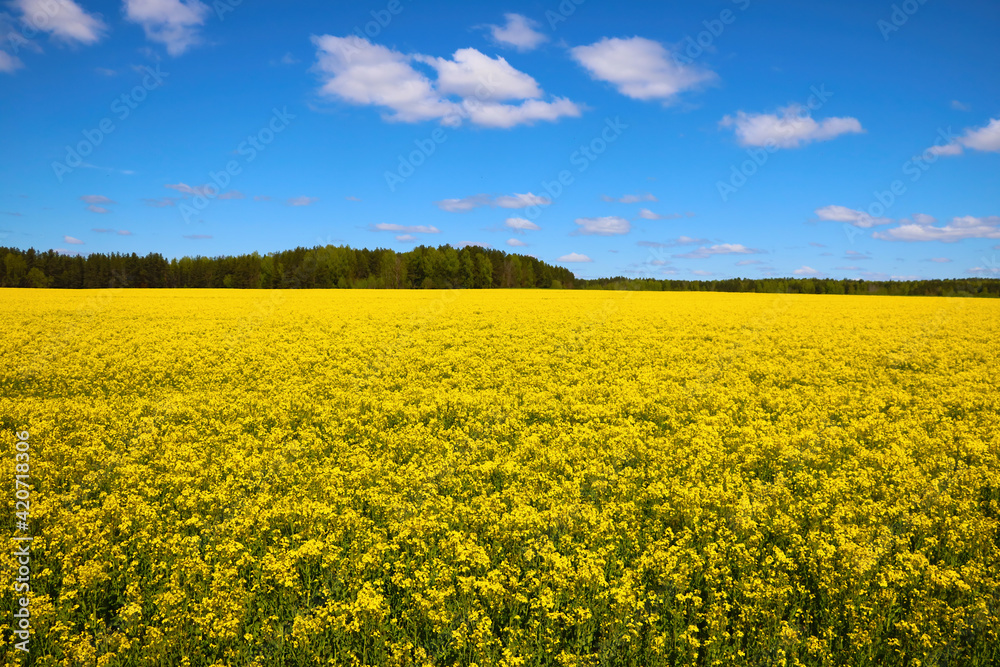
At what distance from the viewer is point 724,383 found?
617 inches

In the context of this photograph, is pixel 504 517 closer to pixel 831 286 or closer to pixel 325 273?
pixel 325 273

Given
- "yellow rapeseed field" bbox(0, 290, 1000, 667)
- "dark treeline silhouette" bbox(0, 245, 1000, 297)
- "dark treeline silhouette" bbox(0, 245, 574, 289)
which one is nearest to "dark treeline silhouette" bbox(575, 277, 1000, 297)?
"dark treeline silhouette" bbox(0, 245, 1000, 297)

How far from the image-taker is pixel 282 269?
307ft

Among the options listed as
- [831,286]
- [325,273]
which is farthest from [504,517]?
A: [831,286]

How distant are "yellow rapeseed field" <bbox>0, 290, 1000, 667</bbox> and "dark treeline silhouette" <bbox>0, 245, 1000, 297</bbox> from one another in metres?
79.3

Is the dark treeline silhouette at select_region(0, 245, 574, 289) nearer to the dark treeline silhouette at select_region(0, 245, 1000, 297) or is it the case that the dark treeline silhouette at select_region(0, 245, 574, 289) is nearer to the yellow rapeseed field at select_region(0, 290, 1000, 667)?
the dark treeline silhouette at select_region(0, 245, 1000, 297)

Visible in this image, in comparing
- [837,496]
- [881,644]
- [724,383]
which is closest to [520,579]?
[881,644]

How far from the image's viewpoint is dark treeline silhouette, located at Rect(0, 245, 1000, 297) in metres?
89.2

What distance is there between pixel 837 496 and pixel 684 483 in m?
2.27

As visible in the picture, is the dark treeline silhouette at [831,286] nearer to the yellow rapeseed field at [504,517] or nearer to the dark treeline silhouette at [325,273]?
the dark treeline silhouette at [325,273]

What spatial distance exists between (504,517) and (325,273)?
92.0m

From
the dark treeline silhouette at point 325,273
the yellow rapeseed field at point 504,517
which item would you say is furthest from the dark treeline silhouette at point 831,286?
the yellow rapeseed field at point 504,517

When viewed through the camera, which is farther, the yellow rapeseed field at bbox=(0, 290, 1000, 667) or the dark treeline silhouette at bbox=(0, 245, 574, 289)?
the dark treeline silhouette at bbox=(0, 245, 574, 289)

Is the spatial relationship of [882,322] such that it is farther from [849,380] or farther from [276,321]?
[276,321]
